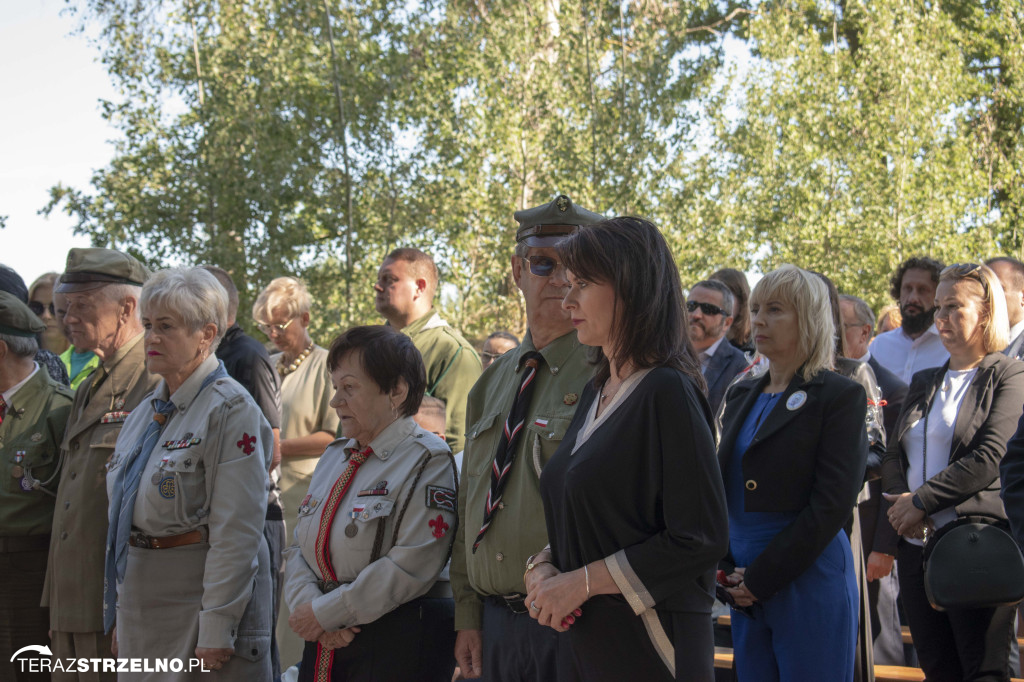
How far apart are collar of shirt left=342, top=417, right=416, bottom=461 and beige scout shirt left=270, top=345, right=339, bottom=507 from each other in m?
2.08

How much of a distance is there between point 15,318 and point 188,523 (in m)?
1.81

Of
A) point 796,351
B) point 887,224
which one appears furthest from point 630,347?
point 887,224

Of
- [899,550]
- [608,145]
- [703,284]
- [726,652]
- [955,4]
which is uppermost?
[955,4]

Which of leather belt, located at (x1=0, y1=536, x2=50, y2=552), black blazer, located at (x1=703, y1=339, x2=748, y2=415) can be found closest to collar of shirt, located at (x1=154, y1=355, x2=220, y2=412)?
leather belt, located at (x1=0, y1=536, x2=50, y2=552)

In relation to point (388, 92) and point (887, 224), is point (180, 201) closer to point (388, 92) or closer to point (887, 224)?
point (388, 92)

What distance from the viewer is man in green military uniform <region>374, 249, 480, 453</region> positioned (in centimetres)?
431

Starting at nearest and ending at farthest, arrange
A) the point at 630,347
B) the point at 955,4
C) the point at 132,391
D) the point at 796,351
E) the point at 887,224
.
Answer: the point at 630,347, the point at 796,351, the point at 132,391, the point at 887,224, the point at 955,4

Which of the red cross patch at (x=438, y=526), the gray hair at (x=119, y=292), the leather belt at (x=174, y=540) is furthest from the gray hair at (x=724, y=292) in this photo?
the leather belt at (x=174, y=540)

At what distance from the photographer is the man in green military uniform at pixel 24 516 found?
13.3 feet

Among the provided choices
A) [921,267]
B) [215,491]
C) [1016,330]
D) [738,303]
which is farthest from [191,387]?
[921,267]

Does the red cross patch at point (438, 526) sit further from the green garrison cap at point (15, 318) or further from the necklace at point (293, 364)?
the necklace at point (293, 364)

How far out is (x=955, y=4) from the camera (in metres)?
17.8

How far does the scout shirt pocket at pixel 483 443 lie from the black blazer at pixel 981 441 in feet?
6.64

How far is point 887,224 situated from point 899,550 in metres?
10.9
